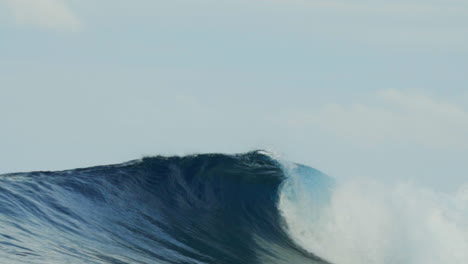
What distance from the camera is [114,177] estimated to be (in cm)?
2553

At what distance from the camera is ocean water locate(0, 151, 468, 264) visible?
20828mm

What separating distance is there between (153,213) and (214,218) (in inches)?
62.7

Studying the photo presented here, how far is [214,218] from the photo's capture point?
81.9 feet

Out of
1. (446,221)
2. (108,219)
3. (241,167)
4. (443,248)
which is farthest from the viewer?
(241,167)

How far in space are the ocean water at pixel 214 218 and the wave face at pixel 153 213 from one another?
29 mm

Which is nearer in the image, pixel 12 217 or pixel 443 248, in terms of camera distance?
pixel 12 217

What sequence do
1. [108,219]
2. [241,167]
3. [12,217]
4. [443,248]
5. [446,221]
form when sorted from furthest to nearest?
[241,167] < [446,221] < [443,248] < [108,219] < [12,217]

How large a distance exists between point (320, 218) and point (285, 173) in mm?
2287

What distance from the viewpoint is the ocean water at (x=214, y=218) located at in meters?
20.8

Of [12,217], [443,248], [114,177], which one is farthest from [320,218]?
[12,217]

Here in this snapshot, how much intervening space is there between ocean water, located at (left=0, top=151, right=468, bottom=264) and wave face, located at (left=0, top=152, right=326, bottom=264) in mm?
29

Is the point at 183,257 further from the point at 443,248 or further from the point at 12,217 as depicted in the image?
the point at 443,248

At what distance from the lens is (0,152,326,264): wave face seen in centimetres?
2003

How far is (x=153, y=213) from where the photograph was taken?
79.2 feet
